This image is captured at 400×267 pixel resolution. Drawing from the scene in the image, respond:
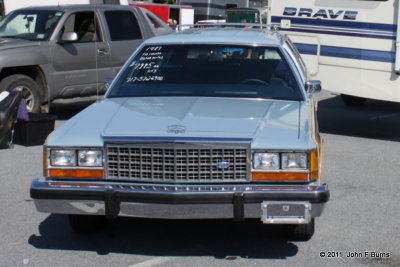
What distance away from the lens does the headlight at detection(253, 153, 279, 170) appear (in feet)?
16.5

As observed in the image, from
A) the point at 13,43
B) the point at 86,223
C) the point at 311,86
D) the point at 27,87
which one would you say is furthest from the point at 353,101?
the point at 86,223

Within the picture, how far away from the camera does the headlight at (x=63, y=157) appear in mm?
5188

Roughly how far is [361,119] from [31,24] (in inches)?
223

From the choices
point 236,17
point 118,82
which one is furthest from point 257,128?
point 236,17

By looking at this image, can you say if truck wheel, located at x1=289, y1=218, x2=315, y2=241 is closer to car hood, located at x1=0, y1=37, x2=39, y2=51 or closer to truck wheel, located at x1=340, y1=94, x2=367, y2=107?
car hood, located at x1=0, y1=37, x2=39, y2=51

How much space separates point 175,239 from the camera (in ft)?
19.2

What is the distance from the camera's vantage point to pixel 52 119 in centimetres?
987

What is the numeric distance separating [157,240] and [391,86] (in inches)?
215

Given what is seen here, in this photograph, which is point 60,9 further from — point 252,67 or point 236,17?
point 236,17

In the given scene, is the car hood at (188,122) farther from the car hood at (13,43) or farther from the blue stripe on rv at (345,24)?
the car hood at (13,43)

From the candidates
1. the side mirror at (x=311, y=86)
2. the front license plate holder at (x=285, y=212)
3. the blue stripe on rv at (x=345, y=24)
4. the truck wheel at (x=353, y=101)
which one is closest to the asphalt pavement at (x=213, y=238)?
the front license plate holder at (x=285, y=212)

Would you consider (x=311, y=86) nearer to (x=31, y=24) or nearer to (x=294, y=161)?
(x=294, y=161)

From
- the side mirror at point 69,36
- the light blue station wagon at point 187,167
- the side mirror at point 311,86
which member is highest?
the side mirror at point 311,86

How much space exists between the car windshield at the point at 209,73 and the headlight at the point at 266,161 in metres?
1.32
